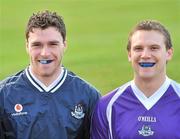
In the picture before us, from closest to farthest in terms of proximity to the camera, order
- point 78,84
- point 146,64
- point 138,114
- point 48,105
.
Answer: point 146,64, point 138,114, point 48,105, point 78,84

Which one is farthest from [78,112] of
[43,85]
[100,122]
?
[43,85]

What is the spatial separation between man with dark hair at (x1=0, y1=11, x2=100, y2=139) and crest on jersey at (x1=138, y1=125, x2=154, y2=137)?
21.0 inches

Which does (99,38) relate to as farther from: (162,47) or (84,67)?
(162,47)

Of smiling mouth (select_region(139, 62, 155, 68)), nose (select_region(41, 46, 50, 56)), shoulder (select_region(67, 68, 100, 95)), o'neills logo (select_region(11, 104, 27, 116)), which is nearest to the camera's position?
smiling mouth (select_region(139, 62, 155, 68))

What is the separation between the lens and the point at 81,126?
5066mm

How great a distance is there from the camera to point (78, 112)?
5.02 m

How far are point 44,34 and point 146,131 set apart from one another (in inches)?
43.6

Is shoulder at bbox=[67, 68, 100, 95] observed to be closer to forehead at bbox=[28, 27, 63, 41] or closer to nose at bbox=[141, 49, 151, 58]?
forehead at bbox=[28, 27, 63, 41]

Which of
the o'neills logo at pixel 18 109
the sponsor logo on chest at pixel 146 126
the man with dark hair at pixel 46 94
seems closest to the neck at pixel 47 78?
the man with dark hair at pixel 46 94

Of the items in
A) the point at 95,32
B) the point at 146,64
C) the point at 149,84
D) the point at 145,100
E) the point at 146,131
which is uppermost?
the point at 95,32

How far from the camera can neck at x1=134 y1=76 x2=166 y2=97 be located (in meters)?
4.86

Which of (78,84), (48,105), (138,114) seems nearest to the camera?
(138,114)

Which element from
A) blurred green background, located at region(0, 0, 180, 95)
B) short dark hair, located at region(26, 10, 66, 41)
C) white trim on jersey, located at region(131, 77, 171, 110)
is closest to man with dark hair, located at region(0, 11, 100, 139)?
short dark hair, located at region(26, 10, 66, 41)

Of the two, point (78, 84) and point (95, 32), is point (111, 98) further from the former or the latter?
point (95, 32)
